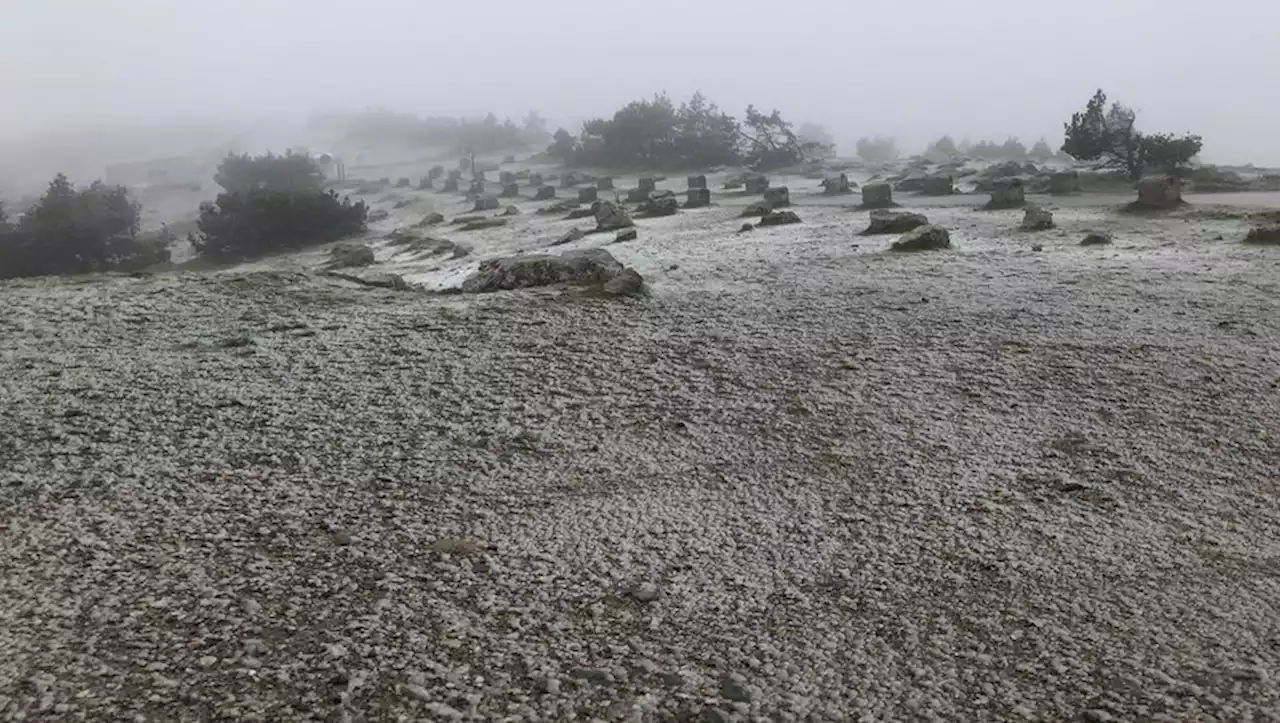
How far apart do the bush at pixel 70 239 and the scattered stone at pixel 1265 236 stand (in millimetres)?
20253

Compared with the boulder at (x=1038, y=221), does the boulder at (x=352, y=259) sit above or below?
below

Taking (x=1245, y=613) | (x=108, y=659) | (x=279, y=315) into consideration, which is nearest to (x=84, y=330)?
(x=279, y=315)

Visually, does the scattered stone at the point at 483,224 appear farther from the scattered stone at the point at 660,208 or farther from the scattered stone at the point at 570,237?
the scattered stone at the point at 570,237

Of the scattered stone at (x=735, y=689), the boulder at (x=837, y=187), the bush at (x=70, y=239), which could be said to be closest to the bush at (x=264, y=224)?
the bush at (x=70, y=239)

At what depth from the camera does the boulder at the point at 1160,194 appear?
13.8 m

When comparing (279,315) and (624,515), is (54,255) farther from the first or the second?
(624,515)

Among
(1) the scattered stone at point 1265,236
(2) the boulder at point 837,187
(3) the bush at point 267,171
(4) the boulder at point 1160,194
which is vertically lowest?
(1) the scattered stone at point 1265,236

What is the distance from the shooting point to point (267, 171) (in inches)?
1300

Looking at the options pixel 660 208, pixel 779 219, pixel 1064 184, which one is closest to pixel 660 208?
pixel 660 208

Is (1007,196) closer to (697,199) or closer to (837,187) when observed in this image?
(697,199)

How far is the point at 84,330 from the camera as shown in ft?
21.9

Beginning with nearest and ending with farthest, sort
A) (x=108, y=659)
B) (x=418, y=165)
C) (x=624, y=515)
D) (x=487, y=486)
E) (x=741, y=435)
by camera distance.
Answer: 1. (x=108, y=659)
2. (x=624, y=515)
3. (x=487, y=486)
4. (x=741, y=435)
5. (x=418, y=165)

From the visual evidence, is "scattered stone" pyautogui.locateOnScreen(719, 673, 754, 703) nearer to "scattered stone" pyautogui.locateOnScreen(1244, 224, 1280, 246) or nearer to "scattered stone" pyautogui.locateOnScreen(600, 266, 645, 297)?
"scattered stone" pyautogui.locateOnScreen(600, 266, 645, 297)

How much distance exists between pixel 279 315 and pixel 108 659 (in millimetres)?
4839
